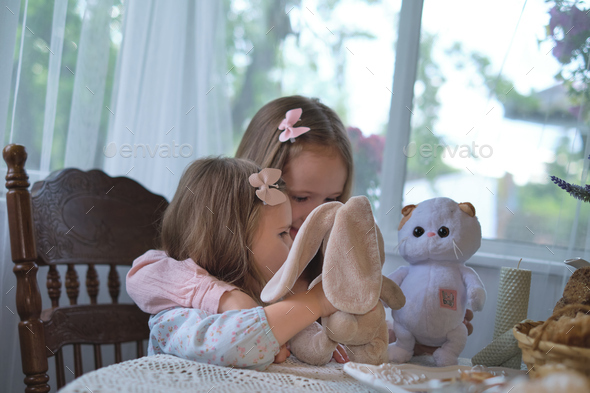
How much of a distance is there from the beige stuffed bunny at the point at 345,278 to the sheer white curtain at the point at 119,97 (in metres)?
0.85

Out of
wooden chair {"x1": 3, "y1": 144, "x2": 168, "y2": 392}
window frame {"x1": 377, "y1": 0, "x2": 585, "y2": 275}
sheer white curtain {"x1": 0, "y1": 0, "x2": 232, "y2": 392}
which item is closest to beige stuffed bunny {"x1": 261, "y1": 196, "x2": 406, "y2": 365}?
wooden chair {"x1": 3, "y1": 144, "x2": 168, "y2": 392}

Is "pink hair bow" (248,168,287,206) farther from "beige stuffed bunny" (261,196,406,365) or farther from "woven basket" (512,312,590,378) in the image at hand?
"woven basket" (512,312,590,378)

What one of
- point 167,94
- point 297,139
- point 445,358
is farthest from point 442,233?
point 167,94

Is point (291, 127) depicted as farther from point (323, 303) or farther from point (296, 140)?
point (323, 303)

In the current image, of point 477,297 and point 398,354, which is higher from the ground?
point 477,297

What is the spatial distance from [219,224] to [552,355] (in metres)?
0.63

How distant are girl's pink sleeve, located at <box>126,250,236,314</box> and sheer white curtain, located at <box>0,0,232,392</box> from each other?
0.50 meters

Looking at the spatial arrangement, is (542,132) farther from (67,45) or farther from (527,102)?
(67,45)

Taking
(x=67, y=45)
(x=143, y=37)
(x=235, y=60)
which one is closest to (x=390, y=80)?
(x=235, y=60)

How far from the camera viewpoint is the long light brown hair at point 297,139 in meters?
1.22

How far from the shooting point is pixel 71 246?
3.91 ft

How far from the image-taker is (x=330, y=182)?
122 cm

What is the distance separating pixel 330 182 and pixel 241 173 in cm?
29

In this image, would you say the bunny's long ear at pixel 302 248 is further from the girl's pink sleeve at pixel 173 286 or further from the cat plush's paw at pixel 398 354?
the cat plush's paw at pixel 398 354
